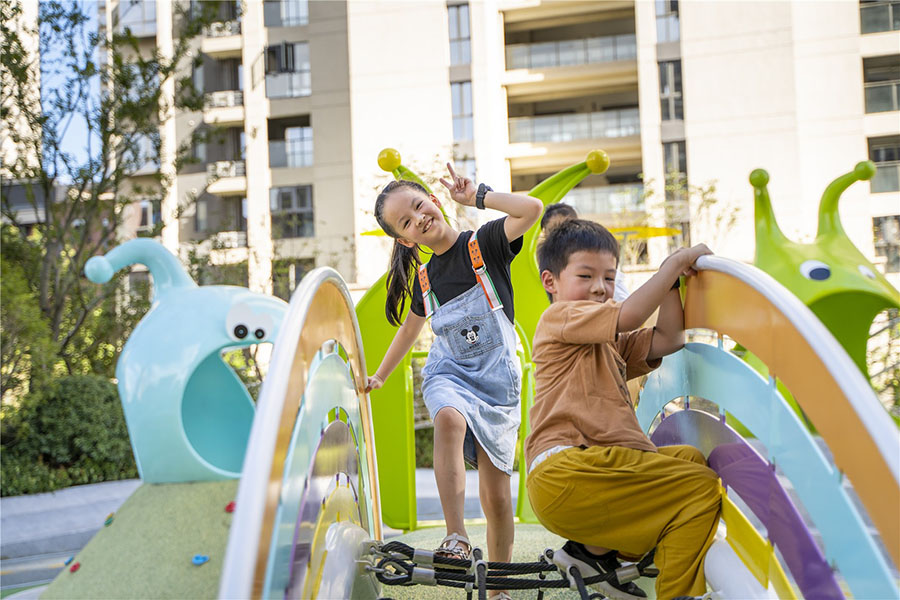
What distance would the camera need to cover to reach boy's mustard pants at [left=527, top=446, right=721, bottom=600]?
1.75 meters

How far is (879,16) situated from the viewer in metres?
16.3

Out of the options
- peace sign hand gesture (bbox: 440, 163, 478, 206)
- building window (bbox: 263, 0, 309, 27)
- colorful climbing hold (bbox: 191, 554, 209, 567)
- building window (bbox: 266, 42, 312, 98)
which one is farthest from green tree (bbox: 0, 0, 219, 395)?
building window (bbox: 263, 0, 309, 27)

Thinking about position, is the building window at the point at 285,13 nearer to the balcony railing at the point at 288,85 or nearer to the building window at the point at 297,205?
the balcony railing at the point at 288,85

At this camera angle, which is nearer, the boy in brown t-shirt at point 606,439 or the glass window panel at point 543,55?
the boy in brown t-shirt at point 606,439

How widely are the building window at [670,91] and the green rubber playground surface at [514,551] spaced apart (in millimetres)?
14917

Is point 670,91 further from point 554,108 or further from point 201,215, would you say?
point 201,215

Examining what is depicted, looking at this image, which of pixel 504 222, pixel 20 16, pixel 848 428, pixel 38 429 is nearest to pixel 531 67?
pixel 20 16

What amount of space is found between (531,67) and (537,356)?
58.5ft

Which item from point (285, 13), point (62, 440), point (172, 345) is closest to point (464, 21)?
point (285, 13)

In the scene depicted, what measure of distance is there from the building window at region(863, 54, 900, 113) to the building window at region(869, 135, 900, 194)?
0.62 meters

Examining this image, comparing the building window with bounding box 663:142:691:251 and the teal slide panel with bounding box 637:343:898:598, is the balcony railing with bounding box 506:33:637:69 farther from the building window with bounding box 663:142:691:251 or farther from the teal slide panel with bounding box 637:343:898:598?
the teal slide panel with bounding box 637:343:898:598

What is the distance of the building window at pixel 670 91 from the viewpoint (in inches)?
681

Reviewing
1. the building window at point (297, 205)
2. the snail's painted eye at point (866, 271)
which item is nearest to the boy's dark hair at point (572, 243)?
the snail's painted eye at point (866, 271)

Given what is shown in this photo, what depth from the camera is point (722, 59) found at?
670 inches
